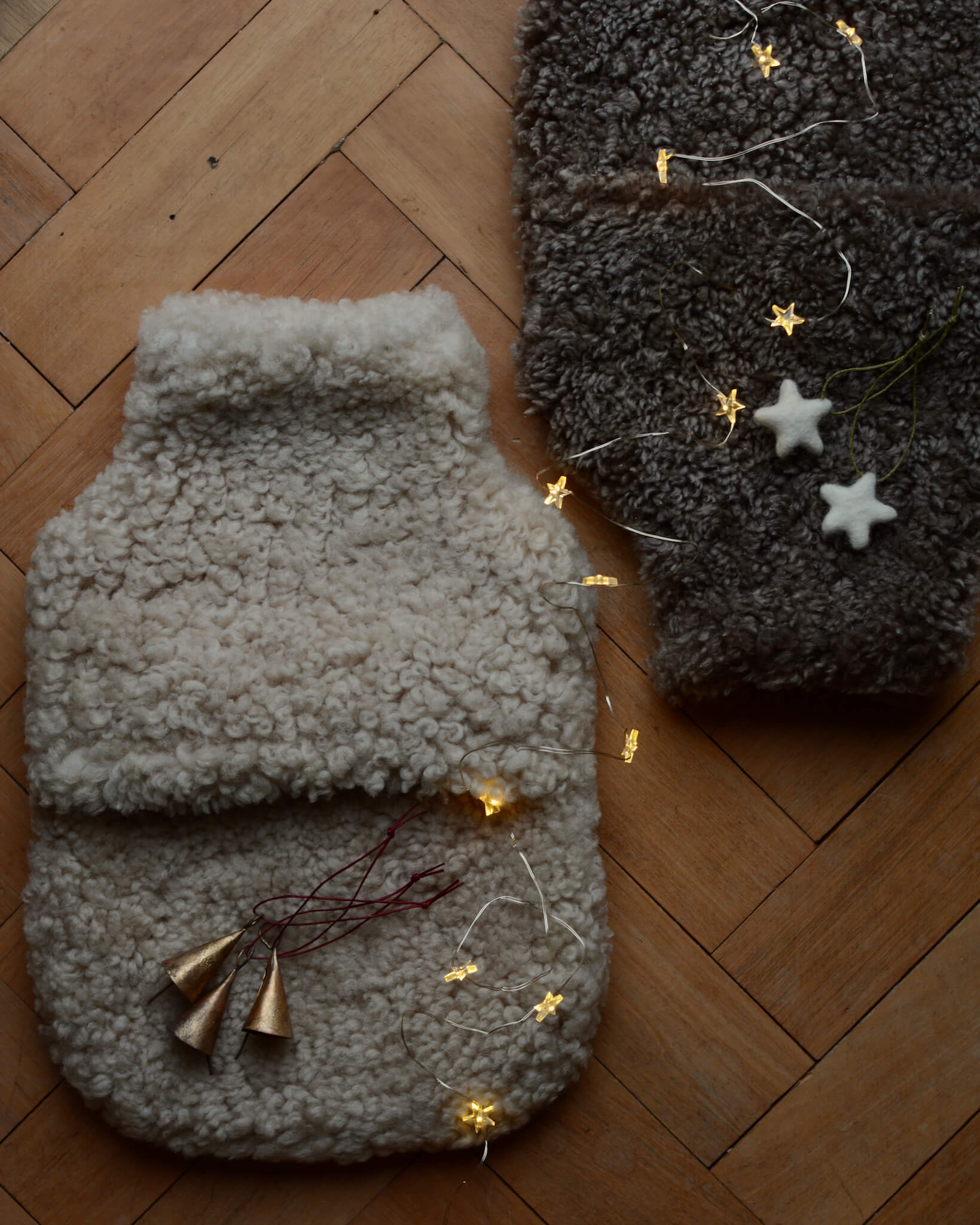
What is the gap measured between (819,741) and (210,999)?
0.67m

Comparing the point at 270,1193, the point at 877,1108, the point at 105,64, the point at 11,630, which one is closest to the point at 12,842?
the point at 11,630

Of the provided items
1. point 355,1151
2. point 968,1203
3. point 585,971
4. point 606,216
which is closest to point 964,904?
point 968,1203

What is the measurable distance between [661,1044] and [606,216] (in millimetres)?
863

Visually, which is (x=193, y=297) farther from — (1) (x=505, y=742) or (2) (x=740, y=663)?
(2) (x=740, y=663)

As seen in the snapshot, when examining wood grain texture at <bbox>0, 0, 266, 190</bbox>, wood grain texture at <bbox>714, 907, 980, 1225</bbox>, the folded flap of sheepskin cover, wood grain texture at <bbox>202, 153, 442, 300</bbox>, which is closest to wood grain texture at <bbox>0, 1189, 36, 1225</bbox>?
the folded flap of sheepskin cover

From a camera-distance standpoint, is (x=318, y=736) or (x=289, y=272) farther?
(x=289, y=272)

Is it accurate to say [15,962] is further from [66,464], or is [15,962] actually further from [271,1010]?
[66,464]

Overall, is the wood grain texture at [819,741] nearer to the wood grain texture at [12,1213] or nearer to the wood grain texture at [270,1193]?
the wood grain texture at [270,1193]

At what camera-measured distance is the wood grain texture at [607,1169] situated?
882mm

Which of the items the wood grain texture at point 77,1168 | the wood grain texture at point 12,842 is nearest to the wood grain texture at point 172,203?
the wood grain texture at point 12,842

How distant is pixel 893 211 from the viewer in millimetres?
858

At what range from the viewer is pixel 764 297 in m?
0.87

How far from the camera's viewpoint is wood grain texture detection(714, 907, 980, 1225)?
35.0 inches

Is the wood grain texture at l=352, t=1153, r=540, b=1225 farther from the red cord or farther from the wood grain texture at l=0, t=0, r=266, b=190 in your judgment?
the wood grain texture at l=0, t=0, r=266, b=190
